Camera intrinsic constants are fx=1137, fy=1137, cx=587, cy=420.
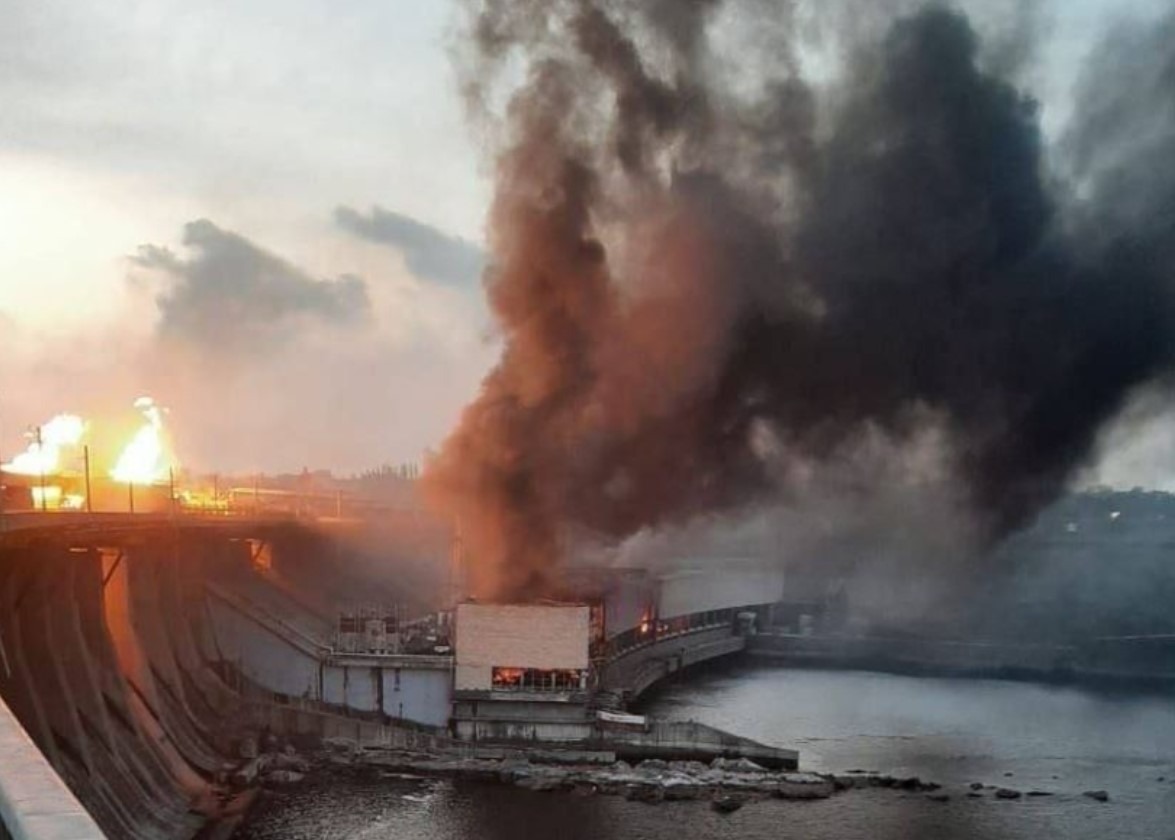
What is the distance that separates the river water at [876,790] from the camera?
117 ft

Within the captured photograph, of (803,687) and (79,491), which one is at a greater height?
(79,491)

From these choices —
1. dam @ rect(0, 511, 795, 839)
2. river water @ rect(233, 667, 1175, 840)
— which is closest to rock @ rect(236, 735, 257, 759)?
dam @ rect(0, 511, 795, 839)

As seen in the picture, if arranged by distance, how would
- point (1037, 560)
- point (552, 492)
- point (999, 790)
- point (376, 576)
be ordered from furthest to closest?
point (1037, 560), point (376, 576), point (552, 492), point (999, 790)

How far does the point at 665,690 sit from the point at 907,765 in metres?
21.7

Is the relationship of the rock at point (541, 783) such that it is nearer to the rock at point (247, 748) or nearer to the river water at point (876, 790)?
the river water at point (876, 790)

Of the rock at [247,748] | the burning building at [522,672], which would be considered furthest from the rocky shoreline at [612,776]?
the burning building at [522,672]

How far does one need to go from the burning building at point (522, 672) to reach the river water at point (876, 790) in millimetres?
5748

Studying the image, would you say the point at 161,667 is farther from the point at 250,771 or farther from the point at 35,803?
the point at 35,803

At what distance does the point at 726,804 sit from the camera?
3778cm

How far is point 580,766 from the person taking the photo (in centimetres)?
4209

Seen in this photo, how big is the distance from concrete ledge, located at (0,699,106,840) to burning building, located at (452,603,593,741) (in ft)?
132

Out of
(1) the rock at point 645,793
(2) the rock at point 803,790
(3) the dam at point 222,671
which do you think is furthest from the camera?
(2) the rock at point 803,790

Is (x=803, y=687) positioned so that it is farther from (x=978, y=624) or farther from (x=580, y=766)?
(x=580, y=766)

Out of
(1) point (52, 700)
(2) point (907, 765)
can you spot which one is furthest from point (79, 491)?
(2) point (907, 765)
